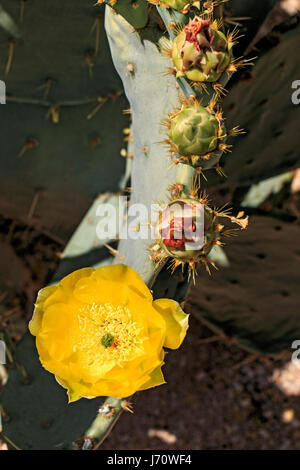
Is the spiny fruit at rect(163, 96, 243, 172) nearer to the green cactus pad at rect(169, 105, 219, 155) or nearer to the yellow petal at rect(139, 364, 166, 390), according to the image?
the green cactus pad at rect(169, 105, 219, 155)

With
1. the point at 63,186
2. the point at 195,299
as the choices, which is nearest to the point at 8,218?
the point at 63,186

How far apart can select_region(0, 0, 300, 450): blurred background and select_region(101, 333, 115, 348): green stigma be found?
36 centimetres

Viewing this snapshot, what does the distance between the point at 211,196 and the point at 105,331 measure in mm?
611

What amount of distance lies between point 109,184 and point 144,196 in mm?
516

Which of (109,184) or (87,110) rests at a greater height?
(87,110)

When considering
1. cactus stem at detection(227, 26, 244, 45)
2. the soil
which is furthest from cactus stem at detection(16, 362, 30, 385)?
cactus stem at detection(227, 26, 244, 45)

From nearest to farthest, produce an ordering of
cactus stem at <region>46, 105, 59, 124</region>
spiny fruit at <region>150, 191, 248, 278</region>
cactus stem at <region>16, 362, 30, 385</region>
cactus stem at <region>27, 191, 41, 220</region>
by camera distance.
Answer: spiny fruit at <region>150, 191, 248, 278</region> → cactus stem at <region>16, 362, 30, 385</region> → cactus stem at <region>46, 105, 59, 124</region> → cactus stem at <region>27, 191, 41, 220</region>

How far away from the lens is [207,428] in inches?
70.0

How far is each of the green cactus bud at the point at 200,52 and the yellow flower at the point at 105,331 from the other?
1.00ft

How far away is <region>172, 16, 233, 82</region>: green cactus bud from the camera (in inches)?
30.8

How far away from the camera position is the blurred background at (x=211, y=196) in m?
1.27
